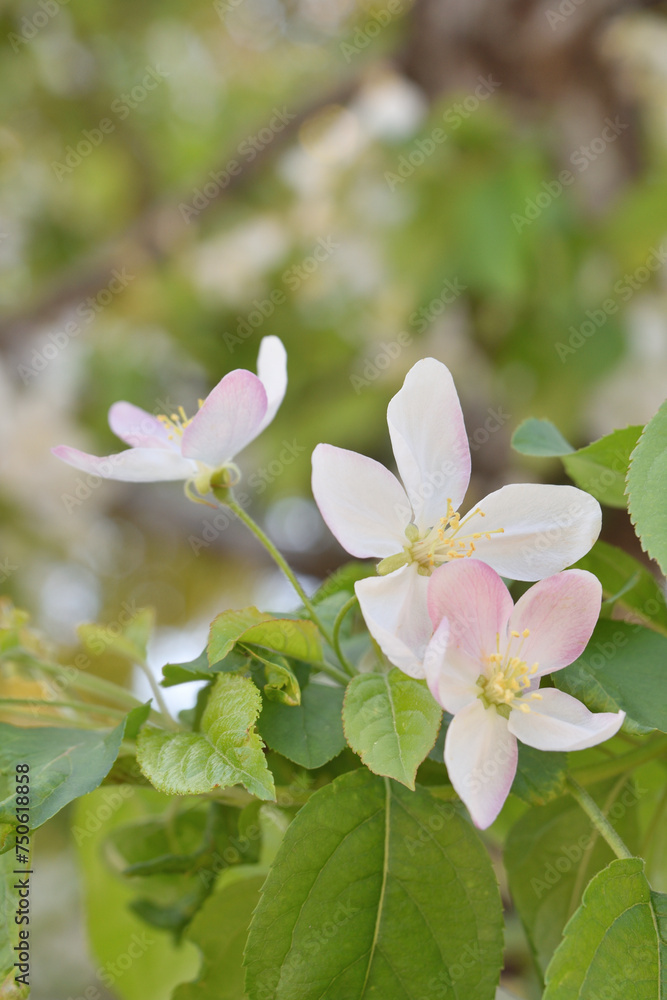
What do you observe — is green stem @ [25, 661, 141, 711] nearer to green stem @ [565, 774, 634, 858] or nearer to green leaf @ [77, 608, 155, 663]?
green leaf @ [77, 608, 155, 663]

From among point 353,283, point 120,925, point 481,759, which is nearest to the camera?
point 481,759

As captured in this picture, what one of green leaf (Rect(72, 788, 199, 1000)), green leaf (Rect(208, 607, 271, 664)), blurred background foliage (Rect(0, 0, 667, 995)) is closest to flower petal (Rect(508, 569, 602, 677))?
green leaf (Rect(208, 607, 271, 664))

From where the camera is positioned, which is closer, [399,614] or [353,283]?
[399,614]

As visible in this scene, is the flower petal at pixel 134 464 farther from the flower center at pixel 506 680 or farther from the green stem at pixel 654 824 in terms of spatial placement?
the green stem at pixel 654 824

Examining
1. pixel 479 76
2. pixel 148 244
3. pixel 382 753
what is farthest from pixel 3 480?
pixel 382 753

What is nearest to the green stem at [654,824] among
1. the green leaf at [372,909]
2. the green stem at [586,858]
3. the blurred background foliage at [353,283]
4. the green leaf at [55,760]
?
the green stem at [586,858]

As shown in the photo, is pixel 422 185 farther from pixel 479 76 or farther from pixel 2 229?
pixel 2 229

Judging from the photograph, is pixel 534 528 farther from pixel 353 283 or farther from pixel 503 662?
pixel 353 283

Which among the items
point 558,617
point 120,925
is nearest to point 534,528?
point 558,617
